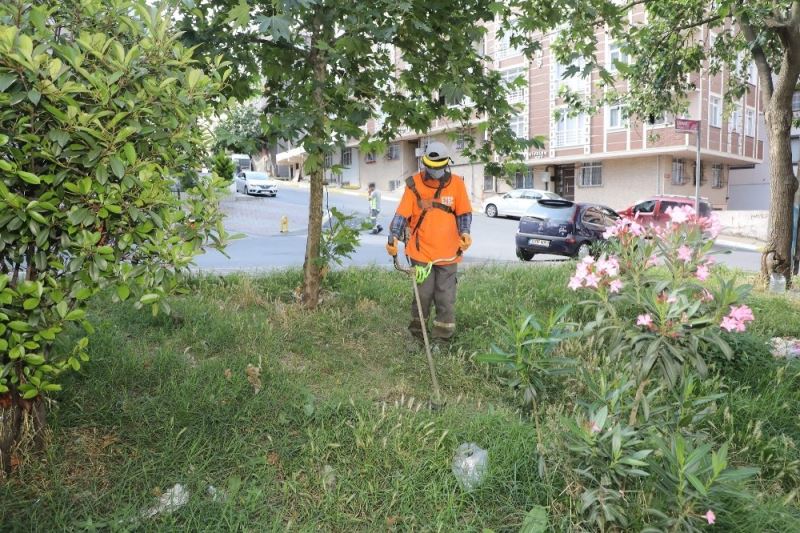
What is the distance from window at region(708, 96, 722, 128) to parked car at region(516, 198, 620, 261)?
72.3 feet

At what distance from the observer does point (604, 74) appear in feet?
16.4

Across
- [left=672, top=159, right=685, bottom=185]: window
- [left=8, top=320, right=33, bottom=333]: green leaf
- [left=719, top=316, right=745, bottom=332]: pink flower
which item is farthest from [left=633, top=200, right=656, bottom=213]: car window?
[left=8, top=320, right=33, bottom=333]: green leaf

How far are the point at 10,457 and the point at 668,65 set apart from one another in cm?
1063

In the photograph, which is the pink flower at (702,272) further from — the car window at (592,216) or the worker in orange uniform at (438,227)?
the car window at (592,216)

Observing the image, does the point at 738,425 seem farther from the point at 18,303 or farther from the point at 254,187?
the point at 254,187

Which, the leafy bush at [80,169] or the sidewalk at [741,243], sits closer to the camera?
the leafy bush at [80,169]

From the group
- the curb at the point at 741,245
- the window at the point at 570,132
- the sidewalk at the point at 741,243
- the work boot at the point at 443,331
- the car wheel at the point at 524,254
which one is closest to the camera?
the work boot at the point at 443,331

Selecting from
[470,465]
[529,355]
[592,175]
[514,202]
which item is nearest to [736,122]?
[592,175]

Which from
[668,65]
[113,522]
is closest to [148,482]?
[113,522]

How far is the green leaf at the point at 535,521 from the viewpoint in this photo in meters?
2.72

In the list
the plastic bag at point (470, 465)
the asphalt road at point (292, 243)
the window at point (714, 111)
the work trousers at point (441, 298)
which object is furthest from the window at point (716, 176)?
the plastic bag at point (470, 465)

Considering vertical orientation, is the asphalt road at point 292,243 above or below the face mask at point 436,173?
below

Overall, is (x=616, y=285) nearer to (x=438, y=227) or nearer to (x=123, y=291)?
(x=123, y=291)

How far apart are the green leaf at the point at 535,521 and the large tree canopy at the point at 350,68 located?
2761 millimetres
